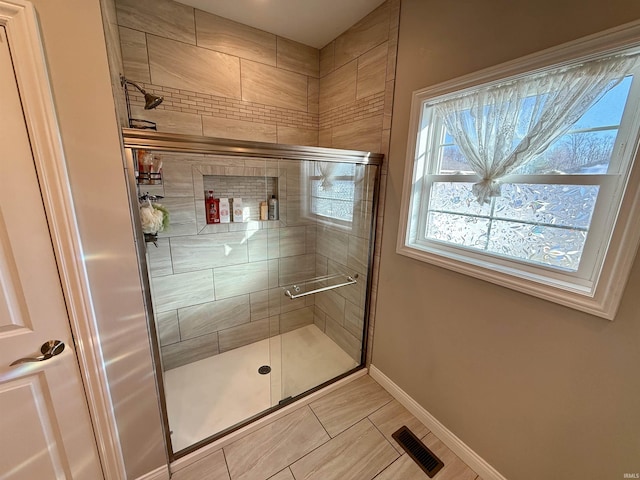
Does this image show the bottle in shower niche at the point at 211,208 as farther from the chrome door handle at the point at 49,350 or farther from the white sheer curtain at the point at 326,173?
the chrome door handle at the point at 49,350

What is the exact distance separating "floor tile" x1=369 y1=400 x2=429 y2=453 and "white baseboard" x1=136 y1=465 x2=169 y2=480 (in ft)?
4.00

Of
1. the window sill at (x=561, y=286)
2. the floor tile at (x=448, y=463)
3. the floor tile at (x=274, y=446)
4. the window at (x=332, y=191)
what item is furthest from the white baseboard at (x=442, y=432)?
the window at (x=332, y=191)

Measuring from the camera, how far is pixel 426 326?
1607 millimetres

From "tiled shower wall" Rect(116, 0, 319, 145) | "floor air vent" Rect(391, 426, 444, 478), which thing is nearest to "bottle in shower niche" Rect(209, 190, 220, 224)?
"tiled shower wall" Rect(116, 0, 319, 145)

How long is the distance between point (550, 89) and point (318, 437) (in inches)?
85.8

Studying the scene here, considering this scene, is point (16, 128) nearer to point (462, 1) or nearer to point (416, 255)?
point (416, 255)

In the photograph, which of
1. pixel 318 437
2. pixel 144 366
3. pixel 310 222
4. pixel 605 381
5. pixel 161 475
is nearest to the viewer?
pixel 605 381

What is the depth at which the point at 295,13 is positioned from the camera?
1755 mm

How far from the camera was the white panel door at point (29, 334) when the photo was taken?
80 cm

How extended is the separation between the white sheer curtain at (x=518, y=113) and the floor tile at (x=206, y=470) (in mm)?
2024

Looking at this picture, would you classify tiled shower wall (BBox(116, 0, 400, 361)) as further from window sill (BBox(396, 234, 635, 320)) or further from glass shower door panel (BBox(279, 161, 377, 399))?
window sill (BBox(396, 234, 635, 320))

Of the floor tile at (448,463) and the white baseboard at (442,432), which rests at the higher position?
the white baseboard at (442,432)

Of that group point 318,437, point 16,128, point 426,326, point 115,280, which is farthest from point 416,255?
point 16,128

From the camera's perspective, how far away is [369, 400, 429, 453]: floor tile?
5.23 ft
